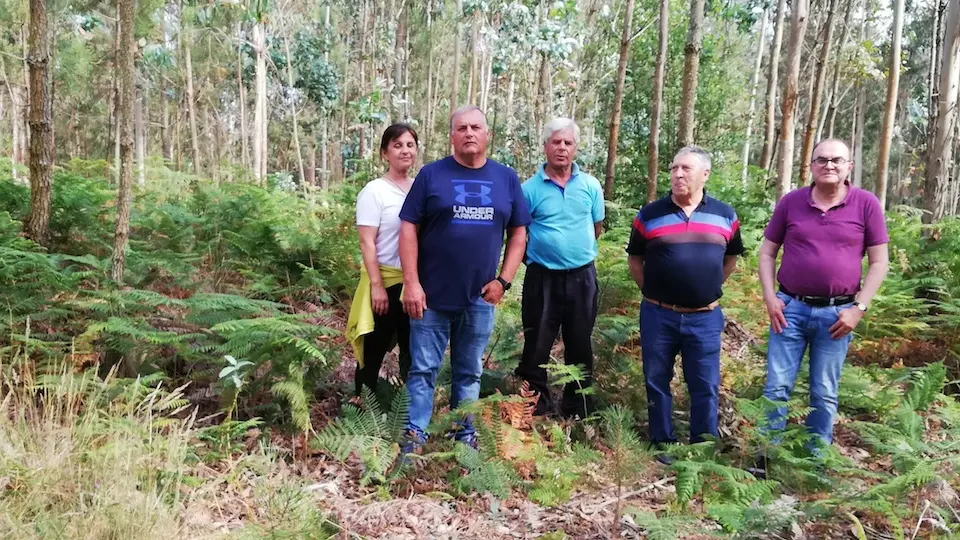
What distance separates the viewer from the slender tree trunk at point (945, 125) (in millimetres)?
6586

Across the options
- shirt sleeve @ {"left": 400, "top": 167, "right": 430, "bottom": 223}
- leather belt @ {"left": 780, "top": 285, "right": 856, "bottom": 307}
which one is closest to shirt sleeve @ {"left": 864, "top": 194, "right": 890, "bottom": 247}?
leather belt @ {"left": 780, "top": 285, "right": 856, "bottom": 307}

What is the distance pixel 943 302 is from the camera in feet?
18.7

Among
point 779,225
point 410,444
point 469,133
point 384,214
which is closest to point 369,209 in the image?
point 384,214

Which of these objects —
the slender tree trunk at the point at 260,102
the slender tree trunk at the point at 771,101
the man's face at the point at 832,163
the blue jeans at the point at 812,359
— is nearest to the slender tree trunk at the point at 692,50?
the man's face at the point at 832,163

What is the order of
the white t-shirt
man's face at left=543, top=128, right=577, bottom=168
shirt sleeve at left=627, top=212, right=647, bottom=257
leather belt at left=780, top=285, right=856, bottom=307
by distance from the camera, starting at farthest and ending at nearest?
man's face at left=543, top=128, right=577, bottom=168, shirt sleeve at left=627, top=212, right=647, bottom=257, the white t-shirt, leather belt at left=780, top=285, right=856, bottom=307

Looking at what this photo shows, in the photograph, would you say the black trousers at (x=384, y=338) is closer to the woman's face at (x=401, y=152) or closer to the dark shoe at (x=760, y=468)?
the woman's face at (x=401, y=152)

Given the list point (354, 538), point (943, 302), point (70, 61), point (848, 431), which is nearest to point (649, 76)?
point (943, 302)

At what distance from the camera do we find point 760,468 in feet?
12.3

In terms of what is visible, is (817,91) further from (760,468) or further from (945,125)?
(760,468)

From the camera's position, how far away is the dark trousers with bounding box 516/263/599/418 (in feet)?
14.3

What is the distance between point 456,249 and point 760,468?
2.16 m

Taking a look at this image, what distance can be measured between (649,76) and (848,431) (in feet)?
39.3

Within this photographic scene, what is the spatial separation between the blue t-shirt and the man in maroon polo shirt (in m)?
1.68

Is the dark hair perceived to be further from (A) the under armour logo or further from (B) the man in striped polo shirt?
(B) the man in striped polo shirt
